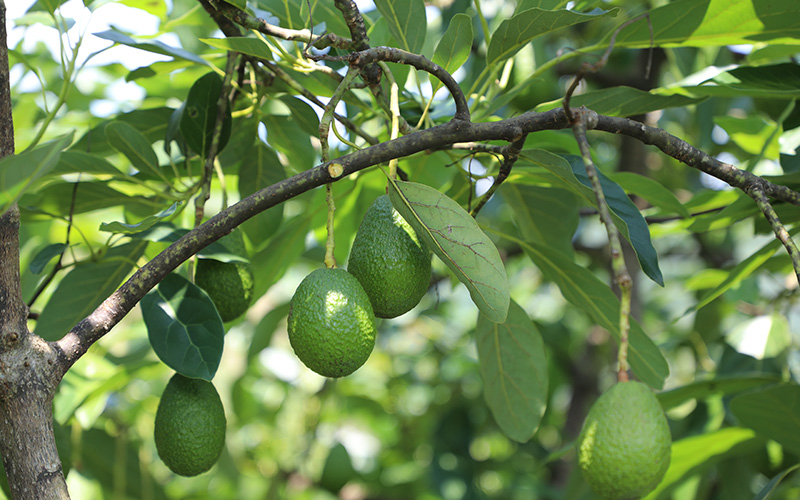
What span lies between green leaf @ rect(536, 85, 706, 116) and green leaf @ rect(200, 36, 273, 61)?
44 centimetres

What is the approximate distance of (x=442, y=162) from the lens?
141cm

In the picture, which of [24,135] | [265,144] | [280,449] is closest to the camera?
[265,144]

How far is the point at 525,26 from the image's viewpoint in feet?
3.09

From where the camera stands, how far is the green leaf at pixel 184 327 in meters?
0.87

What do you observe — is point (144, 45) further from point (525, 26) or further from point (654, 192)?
point (654, 192)

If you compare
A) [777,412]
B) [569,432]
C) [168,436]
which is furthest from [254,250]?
[569,432]

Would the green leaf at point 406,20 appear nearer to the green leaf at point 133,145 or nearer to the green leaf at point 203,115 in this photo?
the green leaf at point 203,115

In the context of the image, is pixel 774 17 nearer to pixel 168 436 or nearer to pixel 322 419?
pixel 168 436

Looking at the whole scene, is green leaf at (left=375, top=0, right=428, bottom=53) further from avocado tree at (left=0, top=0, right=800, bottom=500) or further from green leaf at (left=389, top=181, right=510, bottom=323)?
green leaf at (left=389, top=181, right=510, bottom=323)

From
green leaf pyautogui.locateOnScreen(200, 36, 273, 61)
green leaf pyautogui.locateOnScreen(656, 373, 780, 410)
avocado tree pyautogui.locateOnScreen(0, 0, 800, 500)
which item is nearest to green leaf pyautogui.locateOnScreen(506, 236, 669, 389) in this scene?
avocado tree pyautogui.locateOnScreen(0, 0, 800, 500)

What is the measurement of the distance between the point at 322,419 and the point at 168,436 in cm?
209

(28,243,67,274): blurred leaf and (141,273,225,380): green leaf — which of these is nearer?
(141,273,225,380): green leaf

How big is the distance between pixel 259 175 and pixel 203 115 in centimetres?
22

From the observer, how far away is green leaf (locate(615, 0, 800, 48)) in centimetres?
102
